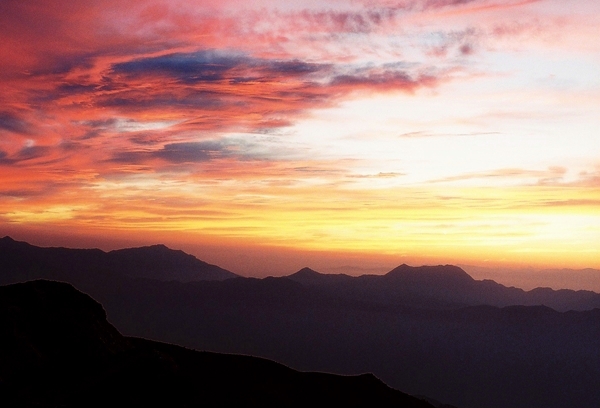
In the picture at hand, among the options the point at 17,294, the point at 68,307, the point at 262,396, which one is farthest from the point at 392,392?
the point at 17,294

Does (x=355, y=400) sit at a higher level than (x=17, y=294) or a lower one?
lower

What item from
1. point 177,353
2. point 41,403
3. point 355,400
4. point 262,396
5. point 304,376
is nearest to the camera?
point 41,403

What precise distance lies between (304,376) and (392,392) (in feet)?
29.8

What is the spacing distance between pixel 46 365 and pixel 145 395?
14.0 meters

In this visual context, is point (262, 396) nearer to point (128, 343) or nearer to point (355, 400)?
point (355, 400)

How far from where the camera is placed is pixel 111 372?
1912 inches

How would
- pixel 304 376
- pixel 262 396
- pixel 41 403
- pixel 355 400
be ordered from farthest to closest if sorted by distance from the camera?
pixel 304 376 < pixel 355 400 < pixel 262 396 < pixel 41 403

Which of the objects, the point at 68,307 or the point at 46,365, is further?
the point at 68,307

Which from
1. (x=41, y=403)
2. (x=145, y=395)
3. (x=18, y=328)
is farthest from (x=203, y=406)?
(x=18, y=328)

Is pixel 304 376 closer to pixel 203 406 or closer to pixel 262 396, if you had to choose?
pixel 262 396

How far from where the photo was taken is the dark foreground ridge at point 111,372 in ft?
153

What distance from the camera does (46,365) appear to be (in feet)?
177

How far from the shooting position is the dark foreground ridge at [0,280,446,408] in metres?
46.7

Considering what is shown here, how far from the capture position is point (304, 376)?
56.3m
